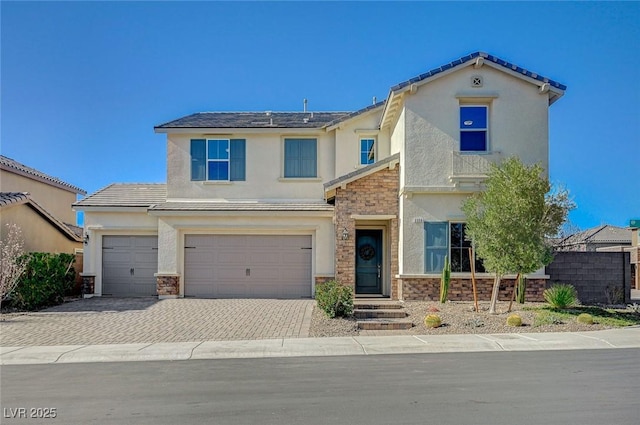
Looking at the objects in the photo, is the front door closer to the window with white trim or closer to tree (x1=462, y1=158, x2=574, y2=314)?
the window with white trim

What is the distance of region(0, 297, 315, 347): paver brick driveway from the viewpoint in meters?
12.1

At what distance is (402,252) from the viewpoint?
16.2 meters

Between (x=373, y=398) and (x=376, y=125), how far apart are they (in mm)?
13750

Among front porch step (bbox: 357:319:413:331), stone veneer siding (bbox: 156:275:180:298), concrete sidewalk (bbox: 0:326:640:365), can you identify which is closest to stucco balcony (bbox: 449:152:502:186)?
front porch step (bbox: 357:319:413:331)

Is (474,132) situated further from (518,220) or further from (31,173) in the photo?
(31,173)

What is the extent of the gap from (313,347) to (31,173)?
19.6 metres

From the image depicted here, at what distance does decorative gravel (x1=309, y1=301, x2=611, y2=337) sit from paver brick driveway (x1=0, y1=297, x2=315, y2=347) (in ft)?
1.80

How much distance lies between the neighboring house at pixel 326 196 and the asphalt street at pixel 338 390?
22.5 feet

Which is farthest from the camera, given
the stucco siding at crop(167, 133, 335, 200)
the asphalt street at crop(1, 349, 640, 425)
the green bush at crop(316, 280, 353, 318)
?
the stucco siding at crop(167, 133, 335, 200)

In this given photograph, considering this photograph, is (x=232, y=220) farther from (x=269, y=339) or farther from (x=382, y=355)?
(x=382, y=355)

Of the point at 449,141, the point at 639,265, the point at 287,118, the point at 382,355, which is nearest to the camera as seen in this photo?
the point at 382,355

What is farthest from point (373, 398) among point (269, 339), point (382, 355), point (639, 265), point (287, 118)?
point (639, 265)

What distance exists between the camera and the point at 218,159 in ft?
63.6

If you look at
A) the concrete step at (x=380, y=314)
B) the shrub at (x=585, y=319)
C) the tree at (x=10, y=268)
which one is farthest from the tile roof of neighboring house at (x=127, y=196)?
the shrub at (x=585, y=319)
